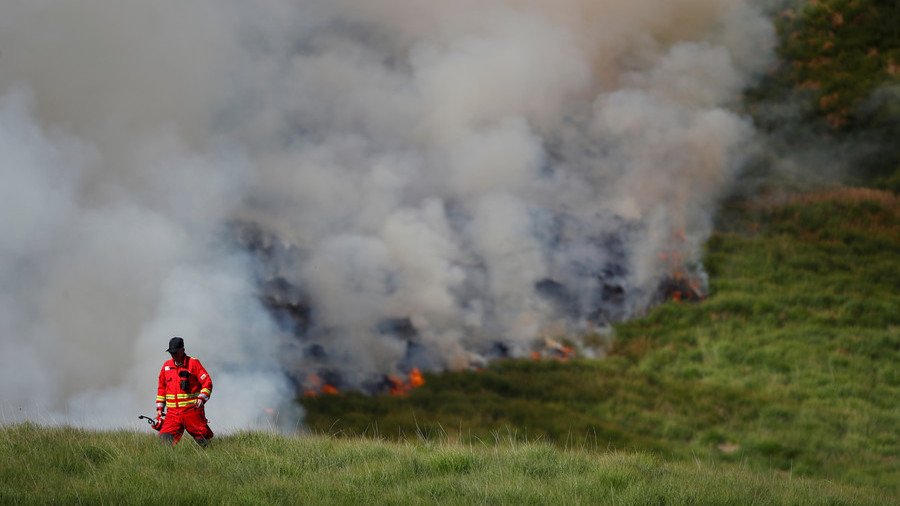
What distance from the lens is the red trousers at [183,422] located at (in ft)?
30.3

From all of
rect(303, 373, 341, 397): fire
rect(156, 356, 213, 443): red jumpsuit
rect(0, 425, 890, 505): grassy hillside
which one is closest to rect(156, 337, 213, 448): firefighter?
rect(156, 356, 213, 443): red jumpsuit

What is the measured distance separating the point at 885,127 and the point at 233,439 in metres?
25.1

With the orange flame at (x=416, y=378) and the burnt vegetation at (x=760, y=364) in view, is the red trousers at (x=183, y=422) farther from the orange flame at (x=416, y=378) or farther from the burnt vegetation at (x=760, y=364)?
the orange flame at (x=416, y=378)

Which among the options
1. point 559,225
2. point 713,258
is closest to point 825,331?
point 713,258

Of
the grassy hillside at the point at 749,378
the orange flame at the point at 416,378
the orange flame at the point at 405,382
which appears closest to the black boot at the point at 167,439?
the grassy hillside at the point at 749,378

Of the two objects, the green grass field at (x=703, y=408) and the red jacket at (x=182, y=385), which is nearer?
the green grass field at (x=703, y=408)

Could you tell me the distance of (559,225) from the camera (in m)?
24.0

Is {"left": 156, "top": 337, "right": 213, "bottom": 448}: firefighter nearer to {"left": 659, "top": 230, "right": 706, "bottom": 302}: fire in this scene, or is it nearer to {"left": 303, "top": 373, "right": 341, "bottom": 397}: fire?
{"left": 303, "top": 373, "right": 341, "bottom": 397}: fire

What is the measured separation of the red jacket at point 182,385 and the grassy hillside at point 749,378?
6134 mm

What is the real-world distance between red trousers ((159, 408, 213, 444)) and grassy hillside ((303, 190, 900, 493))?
5.91m

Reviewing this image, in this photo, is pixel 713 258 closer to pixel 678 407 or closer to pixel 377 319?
pixel 678 407

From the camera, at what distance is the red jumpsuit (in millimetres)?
9078

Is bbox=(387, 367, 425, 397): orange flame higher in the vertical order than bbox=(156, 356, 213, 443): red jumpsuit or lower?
higher

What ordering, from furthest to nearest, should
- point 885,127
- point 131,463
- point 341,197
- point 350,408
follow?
point 885,127 → point 341,197 → point 350,408 → point 131,463
